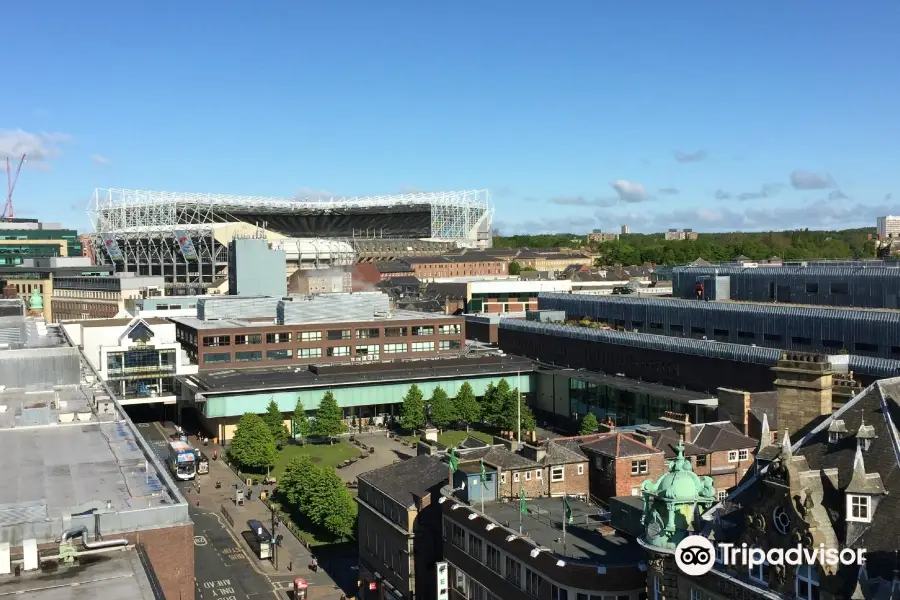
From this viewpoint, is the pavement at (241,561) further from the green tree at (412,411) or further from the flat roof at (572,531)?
the green tree at (412,411)

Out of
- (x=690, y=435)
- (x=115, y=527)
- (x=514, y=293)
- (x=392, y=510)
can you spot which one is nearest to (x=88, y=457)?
(x=115, y=527)

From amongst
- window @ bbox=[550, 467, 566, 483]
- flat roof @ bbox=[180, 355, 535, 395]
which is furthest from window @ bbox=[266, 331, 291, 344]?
window @ bbox=[550, 467, 566, 483]

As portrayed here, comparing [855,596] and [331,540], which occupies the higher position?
[855,596]

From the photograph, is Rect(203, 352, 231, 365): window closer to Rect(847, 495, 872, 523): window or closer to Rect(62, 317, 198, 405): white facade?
Rect(62, 317, 198, 405): white facade

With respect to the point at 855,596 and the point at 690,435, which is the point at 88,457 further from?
the point at 690,435

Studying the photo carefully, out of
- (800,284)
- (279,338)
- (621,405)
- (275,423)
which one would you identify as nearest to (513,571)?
(621,405)

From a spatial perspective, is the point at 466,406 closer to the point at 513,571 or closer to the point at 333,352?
the point at 333,352
